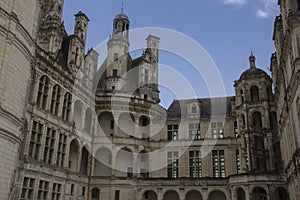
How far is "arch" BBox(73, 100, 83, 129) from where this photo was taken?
2941 centimetres

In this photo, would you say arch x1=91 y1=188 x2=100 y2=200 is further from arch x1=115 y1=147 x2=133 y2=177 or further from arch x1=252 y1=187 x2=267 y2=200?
arch x1=252 y1=187 x2=267 y2=200

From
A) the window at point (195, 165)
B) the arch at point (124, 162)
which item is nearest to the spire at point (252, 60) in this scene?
the window at point (195, 165)

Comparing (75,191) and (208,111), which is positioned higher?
(208,111)

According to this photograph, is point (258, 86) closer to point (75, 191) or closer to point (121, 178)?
point (121, 178)

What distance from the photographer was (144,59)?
36125 millimetres

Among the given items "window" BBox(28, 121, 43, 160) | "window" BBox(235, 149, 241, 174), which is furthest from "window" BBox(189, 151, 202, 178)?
"window" BBox(28, 121, 43, 160)

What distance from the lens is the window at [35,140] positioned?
896 inches

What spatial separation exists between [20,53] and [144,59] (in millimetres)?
23269

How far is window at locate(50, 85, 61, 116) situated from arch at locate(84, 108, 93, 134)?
5.33 m

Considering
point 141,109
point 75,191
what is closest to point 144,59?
point 141,109

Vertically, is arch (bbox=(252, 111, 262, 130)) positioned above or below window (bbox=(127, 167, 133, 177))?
above

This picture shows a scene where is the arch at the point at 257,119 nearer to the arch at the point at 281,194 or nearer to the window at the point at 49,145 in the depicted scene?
the arch at the point at 281,194

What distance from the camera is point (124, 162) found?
32.5 meters

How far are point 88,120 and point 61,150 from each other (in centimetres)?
641
